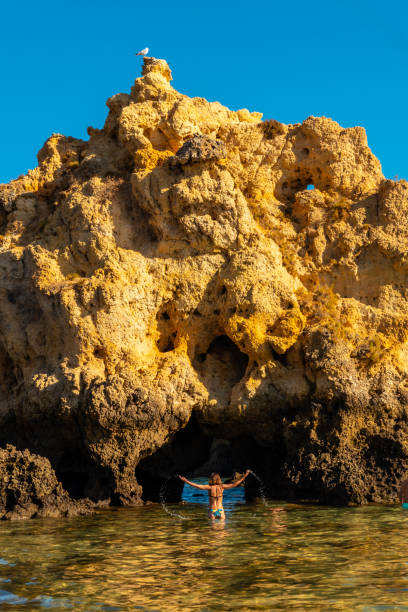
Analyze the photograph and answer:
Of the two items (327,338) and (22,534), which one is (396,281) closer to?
(327,338)

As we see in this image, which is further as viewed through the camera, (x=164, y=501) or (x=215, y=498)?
(x=164, y=501)

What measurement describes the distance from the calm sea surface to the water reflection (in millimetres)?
16

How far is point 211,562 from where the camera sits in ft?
35.1

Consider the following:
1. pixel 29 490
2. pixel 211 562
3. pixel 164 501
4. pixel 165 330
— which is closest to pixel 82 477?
pixel 164 501

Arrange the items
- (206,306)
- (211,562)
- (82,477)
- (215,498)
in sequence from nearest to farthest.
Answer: (211,562)
(215,498)
(206,306)
(82,477)

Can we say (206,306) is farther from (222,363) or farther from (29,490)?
(29,490)

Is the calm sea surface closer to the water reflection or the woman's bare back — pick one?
the water reflection

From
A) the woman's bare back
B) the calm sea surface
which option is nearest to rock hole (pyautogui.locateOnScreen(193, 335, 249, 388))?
the woman's bare back

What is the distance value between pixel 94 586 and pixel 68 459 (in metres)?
8.70

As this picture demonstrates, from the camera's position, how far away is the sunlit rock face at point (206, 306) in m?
16.6

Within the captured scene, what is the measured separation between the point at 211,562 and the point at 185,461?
27.7 ft

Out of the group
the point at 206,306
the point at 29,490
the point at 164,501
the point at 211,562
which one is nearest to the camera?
the point at 211,562

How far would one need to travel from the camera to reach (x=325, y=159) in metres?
20.0

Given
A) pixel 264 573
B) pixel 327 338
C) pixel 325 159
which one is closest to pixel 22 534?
pixel 264 573
